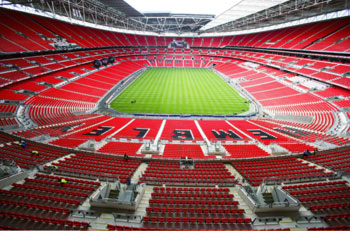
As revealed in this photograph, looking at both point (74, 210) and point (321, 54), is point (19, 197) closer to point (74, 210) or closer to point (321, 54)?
point (74, 210)

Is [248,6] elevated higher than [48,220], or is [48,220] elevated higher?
[248,6]

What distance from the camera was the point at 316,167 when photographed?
12047 millimetres

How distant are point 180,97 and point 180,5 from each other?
23.7m

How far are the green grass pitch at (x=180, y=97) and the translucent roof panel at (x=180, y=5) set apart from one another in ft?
59.5

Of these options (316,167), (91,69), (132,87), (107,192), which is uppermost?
(91,69)

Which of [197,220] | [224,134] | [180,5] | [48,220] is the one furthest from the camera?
[180,5]

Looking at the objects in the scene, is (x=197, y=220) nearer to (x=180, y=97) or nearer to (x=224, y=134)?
(x=224, y=134)

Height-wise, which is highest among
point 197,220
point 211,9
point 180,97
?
point 211,9

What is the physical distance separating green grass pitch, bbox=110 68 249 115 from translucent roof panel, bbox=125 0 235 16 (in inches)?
714

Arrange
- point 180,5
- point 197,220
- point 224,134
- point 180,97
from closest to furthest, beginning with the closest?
1. point 197,220
2. point 224,134
3. point 180,97
4. point 180,5

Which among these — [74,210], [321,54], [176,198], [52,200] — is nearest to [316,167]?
[176,198]

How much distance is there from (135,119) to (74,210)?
19.9 meters

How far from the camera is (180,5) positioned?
41.3 m

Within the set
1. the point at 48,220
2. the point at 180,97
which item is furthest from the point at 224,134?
the point at 48,220
